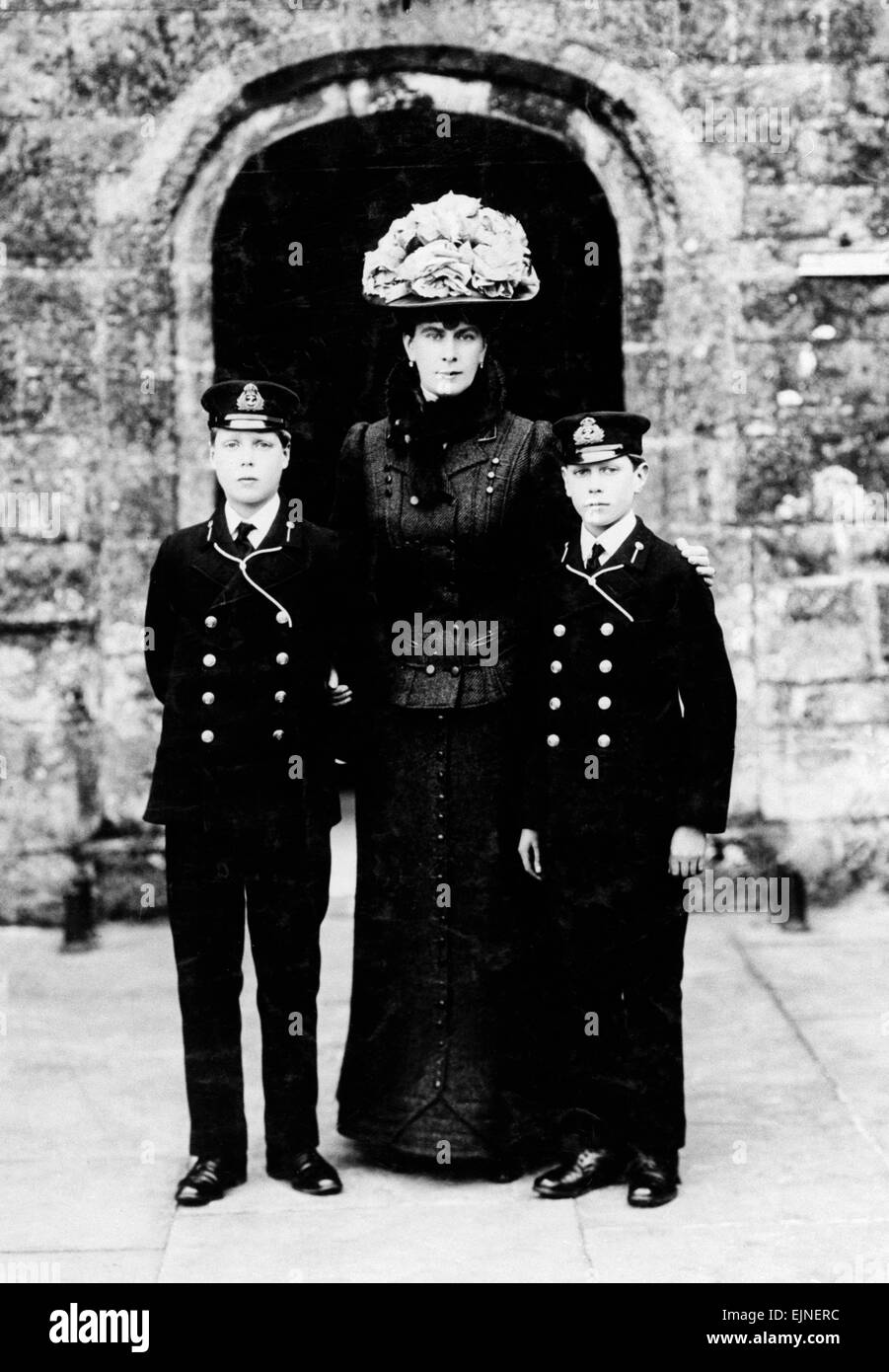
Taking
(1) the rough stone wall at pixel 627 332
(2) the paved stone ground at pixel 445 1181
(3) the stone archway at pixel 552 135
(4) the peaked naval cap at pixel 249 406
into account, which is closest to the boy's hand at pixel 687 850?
(2) the paved stone ground at pixel 445 1181

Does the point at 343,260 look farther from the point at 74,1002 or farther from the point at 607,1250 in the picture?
the point at 607,1250

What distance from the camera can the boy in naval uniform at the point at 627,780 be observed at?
4473mm

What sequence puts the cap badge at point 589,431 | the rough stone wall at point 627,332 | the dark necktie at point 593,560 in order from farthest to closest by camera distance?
the rough stone wall at point 627,332
the dark necktie at point 593,560
the cap badge at point 589,431

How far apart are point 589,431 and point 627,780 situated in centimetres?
82

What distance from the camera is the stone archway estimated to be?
734cm

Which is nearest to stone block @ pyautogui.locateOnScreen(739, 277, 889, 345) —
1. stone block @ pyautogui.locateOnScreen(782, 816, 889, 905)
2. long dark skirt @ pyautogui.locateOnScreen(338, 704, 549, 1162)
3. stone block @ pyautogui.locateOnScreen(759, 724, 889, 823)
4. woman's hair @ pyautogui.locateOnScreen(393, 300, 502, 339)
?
stone block @ pyautogui.locateOnScreen(759, 724, 889, 823)

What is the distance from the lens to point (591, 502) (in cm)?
449

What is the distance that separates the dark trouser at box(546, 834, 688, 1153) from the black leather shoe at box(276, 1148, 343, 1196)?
61 cm

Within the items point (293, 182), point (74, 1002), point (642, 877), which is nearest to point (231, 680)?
point (642, 877)

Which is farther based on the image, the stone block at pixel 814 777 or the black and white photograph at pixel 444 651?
the stone block at pixel 814 777

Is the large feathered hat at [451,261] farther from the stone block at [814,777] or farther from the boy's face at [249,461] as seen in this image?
the stone block at [814,777]

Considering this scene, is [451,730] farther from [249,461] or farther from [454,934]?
[249,461]

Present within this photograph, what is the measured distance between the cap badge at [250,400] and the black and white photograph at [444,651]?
35 millimetres

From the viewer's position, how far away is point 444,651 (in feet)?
15.2
